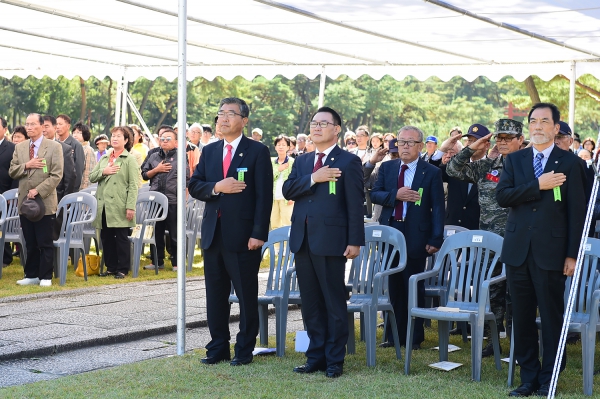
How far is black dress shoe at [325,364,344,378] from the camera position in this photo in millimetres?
6098

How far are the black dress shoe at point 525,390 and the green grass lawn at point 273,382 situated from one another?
9cm

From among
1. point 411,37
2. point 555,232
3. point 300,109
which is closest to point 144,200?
point 411,37

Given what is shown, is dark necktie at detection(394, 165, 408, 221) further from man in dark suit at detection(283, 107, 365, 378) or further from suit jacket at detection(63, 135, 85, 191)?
suit jacket at detection(63, 135, 85, 191)

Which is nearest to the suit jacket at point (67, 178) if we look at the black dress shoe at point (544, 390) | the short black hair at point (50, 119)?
the short black hair at point (50, 119)

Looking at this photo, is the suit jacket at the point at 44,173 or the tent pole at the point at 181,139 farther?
the suit jacket at the point at 44,173

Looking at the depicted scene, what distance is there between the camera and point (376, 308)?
6648 mm

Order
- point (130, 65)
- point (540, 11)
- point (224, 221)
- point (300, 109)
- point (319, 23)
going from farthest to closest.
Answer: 1. point (300, 109)
2. point (130, 65)
3. point (319, 23)
4. point (540, 11)
5. point (224, 221)

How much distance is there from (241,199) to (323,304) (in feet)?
3.22

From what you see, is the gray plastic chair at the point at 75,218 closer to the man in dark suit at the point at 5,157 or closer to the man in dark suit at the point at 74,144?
the man in dark suit at the point at 5,157

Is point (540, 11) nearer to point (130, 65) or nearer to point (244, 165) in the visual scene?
point (244, 165)

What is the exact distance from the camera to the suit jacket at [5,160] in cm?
1117

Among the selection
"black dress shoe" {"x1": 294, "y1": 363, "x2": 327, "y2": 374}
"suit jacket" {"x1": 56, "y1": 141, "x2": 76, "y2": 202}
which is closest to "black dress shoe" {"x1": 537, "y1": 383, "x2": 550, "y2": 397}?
"black dress shoe" {"x1": 294, "y1": 363, "x2": 327, "y2": 374}

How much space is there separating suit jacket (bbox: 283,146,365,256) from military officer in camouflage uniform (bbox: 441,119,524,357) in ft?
3.96

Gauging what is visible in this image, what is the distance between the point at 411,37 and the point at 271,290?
6126 millimetres
